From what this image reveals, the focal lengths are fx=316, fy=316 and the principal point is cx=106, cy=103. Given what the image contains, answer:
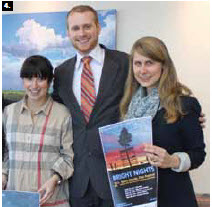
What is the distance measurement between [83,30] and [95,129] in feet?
1.72

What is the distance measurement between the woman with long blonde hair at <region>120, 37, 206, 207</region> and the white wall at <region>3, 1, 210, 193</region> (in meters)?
2.00

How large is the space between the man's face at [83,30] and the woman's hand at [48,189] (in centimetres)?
69

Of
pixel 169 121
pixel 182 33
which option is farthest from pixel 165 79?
pixel 182 33

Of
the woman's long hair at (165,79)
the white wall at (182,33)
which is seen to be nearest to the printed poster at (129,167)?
the woman's long hair at (165,79)

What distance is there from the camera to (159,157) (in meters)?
1.25

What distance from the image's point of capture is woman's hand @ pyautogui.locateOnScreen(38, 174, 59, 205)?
4.99 feet

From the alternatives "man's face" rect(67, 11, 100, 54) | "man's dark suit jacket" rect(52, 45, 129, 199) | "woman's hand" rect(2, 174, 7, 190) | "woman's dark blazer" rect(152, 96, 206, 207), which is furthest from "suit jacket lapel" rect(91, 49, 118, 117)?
"woman's hand" rect(2, 174, 7, 190)

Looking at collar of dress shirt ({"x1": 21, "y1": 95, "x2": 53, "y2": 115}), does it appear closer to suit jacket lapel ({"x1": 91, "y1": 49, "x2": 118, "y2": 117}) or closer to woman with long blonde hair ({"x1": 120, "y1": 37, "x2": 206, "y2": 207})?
suit jacket lapel ({"x1": 91, "y1": 49, "x2": 118, "y2": 117})

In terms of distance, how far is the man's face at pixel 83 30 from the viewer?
1.67 metres

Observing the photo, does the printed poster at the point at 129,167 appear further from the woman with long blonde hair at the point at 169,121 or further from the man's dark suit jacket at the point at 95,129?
the man's dark suit jacket at the point at 95,129

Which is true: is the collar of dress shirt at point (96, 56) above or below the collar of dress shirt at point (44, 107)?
above

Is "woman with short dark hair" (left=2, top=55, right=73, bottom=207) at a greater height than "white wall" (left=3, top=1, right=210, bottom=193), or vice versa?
"white wall" (left=3, top=1, right=210, bottom=193)

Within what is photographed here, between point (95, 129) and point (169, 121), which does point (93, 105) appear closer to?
point (95, 129)

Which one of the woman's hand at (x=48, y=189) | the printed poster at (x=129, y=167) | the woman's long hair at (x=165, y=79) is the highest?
the woman's long hair at (x=165, y=79)
